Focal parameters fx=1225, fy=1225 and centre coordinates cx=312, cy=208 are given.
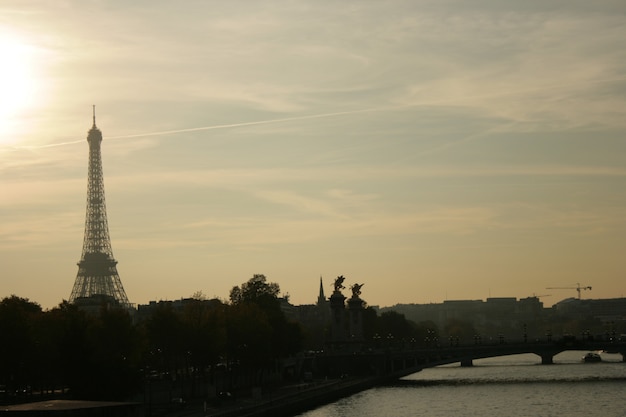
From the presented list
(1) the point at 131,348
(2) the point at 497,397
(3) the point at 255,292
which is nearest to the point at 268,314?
(3) the point at 255,292

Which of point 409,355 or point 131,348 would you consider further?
point 409,355

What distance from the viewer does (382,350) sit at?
138000 millimetres

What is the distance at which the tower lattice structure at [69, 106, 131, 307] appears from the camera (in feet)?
590

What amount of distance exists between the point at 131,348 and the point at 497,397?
34.4 metres

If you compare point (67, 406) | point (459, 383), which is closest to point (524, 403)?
point (459, 383)

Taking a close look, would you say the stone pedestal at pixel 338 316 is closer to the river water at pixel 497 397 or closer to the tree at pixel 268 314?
the tree at pixel 268 314

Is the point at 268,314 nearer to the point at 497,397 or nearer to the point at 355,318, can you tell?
the point at 355,318

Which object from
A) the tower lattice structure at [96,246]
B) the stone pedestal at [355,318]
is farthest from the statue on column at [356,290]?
the tower lattice structure at [96,246]

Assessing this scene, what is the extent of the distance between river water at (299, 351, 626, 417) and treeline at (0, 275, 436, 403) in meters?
9.78

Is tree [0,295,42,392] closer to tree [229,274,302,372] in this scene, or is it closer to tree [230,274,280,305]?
tree [229,274,302,372]

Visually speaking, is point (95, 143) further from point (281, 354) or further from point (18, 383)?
point (18, 383)

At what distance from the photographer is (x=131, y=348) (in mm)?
77688

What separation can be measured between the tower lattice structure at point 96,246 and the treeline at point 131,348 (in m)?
53.5

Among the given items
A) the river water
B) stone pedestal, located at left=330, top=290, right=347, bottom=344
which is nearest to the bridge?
the river water
